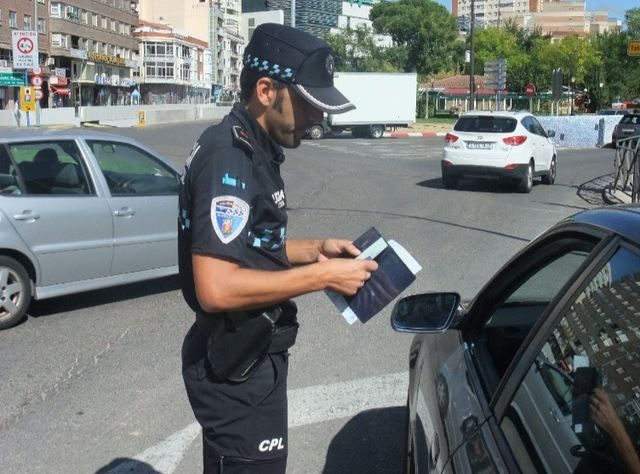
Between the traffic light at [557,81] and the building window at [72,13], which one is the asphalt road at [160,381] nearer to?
the traffic light at [557,81]

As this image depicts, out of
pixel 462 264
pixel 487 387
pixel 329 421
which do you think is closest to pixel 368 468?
pixel 329 421

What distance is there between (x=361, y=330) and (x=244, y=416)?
4737mm

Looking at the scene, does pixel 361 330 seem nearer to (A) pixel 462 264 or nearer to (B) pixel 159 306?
(B) pixel 159 306

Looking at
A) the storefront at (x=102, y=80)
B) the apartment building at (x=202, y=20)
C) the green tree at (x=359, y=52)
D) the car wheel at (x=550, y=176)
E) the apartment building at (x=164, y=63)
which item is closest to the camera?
the car wheel at (x=550, y=176)

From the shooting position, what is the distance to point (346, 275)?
239cm

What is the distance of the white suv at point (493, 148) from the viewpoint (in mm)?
18078

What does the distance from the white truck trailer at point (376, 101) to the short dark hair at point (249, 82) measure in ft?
130

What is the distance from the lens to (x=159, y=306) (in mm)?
7805

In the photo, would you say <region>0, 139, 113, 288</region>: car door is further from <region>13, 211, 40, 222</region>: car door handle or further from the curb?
the curb

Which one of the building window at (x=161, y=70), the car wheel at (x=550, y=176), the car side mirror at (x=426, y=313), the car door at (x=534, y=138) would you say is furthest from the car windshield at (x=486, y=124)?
the building window at (x=161, y=70)

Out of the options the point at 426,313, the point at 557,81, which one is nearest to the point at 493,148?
the point at 426,313

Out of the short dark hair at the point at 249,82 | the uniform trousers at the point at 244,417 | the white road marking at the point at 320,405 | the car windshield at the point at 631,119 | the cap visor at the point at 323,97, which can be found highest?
the car windshield at the point at 631,119

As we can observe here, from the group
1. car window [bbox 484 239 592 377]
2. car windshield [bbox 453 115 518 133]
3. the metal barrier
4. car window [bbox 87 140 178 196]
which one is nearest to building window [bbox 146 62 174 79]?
car windshield [bbox 453 115 518 133]

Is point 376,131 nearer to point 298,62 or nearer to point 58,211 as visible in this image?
point 58,211
